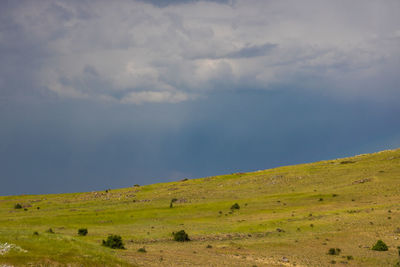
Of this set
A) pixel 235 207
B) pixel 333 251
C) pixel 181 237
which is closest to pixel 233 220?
pixel 235 207

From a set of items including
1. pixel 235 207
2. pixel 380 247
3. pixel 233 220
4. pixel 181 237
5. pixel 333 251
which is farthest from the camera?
pixel 235 207

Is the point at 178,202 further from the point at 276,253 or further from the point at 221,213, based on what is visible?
the point at 276,253

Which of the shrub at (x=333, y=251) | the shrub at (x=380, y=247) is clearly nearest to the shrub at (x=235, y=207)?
the shrub at (x=333, y=251)

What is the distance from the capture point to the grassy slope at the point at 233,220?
40.7 m

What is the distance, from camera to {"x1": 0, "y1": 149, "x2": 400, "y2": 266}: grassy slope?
40719mm

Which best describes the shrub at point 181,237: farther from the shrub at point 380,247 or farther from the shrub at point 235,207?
the shrub at point 235,207

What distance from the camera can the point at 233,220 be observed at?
7375cm

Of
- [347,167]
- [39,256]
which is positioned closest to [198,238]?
[39,256]

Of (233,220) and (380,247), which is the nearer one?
(380,247)

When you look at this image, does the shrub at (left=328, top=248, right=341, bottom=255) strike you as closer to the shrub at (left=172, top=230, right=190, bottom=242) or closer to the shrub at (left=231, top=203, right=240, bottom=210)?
the shrub at (left=172, top=230, right=190, bottom=242)

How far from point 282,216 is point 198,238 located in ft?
69.4

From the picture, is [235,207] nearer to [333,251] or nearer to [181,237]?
[181,237]

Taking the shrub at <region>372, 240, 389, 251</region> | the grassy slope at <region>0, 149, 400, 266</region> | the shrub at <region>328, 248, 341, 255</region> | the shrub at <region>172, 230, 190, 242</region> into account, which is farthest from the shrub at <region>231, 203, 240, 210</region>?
the shrub at <region>372, 240, 389, 251</region>

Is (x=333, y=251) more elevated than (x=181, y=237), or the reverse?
(x=181, y=237)
